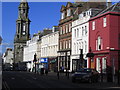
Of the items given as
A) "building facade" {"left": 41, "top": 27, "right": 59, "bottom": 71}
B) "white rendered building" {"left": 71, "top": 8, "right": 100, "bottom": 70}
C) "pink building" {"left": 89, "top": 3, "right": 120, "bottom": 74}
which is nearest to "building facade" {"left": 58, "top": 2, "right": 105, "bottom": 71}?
"white rendered building" {"left": 71, "top": 8, "right": 100, "bottom": 70}

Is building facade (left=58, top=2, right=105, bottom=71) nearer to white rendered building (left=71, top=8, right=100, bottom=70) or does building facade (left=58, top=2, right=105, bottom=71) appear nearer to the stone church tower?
white rendered building (left=71, top=8, right=100, bottom=70)

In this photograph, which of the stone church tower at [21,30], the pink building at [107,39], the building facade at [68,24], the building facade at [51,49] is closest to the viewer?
the pink building at [107,39]

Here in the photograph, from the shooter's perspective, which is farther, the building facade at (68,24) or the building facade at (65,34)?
the building facade at (65,34)

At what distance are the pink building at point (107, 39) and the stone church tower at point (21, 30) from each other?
84.1m

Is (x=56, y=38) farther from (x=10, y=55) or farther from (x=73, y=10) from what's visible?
(x=10, y=55)

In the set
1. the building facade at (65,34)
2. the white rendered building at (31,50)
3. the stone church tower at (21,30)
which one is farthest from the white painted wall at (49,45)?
the stone church tower at (21,30)

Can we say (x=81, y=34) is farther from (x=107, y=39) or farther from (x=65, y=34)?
(x=107, y=39)

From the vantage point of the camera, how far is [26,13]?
13838 cm

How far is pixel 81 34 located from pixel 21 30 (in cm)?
8527

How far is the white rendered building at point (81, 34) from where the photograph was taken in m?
50.7

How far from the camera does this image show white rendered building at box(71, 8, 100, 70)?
1994 inches

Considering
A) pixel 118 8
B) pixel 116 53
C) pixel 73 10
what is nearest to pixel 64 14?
pixel 73 10

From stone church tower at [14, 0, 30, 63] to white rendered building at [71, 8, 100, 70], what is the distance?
73.7 meters

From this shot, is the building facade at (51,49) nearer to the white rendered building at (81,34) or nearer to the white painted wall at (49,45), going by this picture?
the white painted wall at (49,45)
